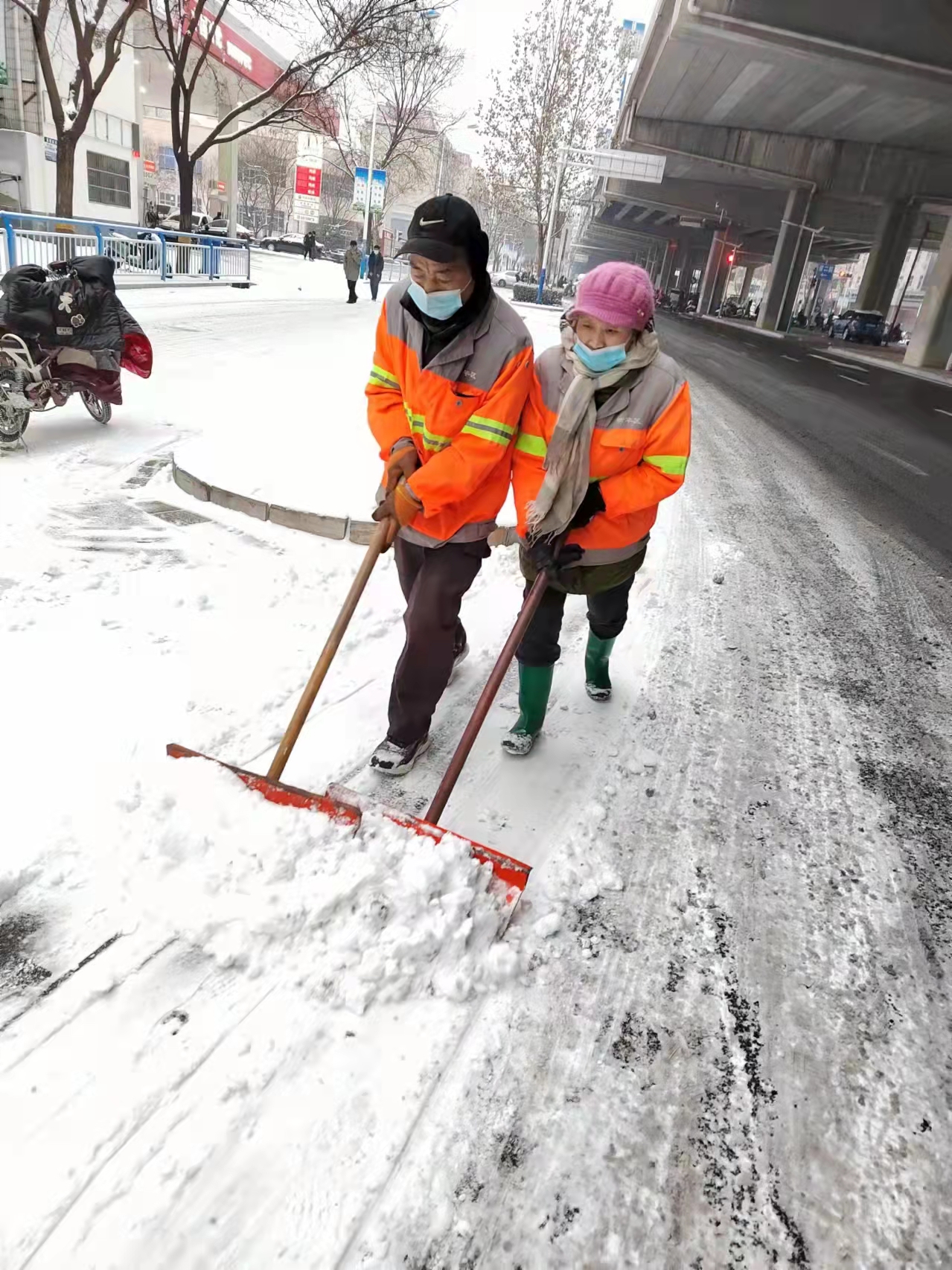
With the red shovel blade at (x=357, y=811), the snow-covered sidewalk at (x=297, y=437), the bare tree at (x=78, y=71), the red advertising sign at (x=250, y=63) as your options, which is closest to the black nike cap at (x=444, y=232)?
the red shovel blade at (x=357, y=811)

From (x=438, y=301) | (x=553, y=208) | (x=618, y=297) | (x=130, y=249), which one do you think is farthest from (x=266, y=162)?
(x=618, y=297)

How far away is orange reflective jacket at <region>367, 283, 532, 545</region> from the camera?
228 cm

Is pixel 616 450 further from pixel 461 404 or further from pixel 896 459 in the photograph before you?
pixel 896 459

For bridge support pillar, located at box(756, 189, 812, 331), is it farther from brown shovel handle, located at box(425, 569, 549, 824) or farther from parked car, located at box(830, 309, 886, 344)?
brown shovel handle, located at box(425, 569, 549, 824)

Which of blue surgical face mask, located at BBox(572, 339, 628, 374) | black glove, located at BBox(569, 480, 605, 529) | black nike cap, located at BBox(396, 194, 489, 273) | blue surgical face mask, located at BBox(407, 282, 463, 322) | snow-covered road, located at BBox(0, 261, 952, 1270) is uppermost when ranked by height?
black nike cap, located at BBox(396, 194, 489, 273)

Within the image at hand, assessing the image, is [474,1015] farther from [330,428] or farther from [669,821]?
[330,428]

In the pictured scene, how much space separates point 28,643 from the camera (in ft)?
10.7

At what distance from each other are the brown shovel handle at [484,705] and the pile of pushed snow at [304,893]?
0.16 metres

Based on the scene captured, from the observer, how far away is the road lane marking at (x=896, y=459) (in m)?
8.48

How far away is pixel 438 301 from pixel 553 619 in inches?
42.6

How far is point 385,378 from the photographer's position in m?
2.51

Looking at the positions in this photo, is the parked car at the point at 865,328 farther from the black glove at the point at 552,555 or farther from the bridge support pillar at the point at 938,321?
the black glove at the point at 552,555

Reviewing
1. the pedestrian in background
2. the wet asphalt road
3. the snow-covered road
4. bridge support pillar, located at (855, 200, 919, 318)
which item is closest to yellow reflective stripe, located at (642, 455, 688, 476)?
the snow-covered road

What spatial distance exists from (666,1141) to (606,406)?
1.89m
